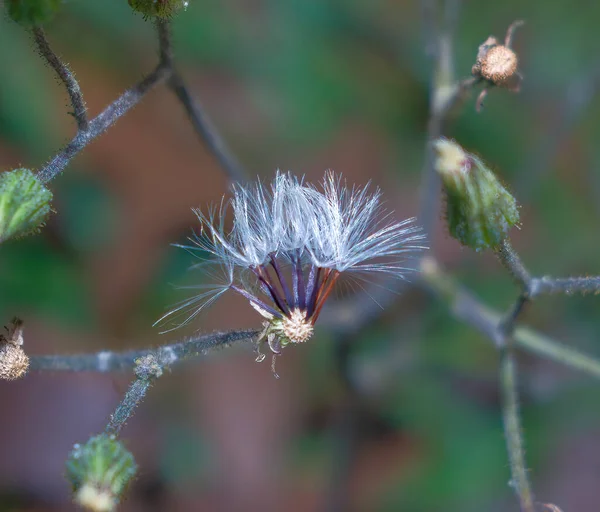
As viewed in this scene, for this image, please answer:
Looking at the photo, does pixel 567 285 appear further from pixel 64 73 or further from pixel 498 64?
pixel 64 73

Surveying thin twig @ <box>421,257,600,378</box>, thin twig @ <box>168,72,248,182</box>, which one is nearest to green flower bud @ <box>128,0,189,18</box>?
thin twig @ <box>168,72,248,182</box>

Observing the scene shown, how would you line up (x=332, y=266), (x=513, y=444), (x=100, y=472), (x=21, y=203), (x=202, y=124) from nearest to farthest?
(x=100, y=472) < (x=21, y=203) < (x=332, y=266) < (x=513, y=444) < (x=202, y=124)

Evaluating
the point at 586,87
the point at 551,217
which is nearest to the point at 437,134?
the point at 586,87

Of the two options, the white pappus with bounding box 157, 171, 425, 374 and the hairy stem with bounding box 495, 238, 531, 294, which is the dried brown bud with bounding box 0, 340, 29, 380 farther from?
the hairy stem with bounding box 495, 238, 531, 294

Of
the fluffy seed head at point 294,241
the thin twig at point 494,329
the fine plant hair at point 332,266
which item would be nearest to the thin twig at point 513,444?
the fine plant hair at point 332,266

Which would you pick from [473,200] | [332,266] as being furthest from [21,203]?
[473,200]
